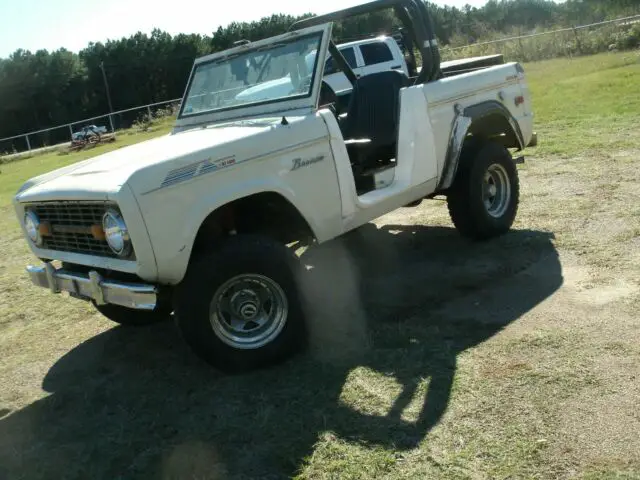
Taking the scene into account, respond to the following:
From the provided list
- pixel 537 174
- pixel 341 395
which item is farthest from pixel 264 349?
pixel 537 174

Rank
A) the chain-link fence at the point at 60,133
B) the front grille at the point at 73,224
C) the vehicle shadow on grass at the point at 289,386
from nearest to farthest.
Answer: the vehicle shadow on grass at the point at 289,386 < the front grille at the point at 73,224 < the chain-link fence at the point at 60,133

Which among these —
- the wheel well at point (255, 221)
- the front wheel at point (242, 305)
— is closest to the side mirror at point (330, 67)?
the wheel well at point (255, 221)

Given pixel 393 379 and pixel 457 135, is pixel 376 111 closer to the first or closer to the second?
pixel 457 135

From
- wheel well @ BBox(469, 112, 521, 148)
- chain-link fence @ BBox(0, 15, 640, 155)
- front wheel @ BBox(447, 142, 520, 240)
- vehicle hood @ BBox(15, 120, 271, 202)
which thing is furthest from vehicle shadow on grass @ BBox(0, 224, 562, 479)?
chain-link fence @ BBox(0, 15, 640, 155)

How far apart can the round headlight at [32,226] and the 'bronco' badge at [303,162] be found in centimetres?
166

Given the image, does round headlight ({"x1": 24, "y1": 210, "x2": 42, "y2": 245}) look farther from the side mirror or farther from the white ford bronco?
the side mirror

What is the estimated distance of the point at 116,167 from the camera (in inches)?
145

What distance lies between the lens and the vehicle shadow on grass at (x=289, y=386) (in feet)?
9.71

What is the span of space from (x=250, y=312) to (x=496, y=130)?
3115mm

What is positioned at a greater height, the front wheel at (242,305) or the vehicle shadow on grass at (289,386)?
the front wheel at (242,305)

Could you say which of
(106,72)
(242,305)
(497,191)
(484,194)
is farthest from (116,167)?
(106,72)

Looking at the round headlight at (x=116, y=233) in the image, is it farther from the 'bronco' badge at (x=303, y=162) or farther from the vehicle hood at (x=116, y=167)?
the 'bronco' badge at (x=303, y=162)

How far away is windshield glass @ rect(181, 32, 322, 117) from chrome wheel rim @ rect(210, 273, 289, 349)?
1.41 m

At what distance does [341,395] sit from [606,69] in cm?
1635
